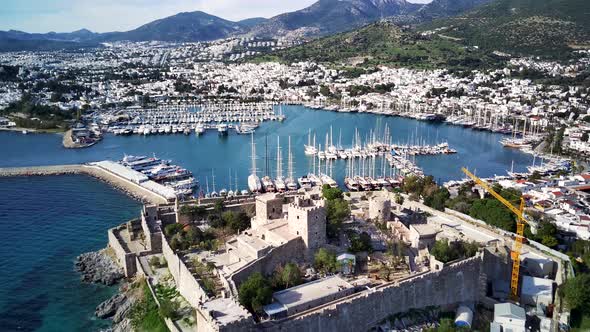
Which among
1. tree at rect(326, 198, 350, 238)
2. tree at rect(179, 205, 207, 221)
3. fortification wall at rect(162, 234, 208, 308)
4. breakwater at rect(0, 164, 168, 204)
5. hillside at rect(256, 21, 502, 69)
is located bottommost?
breakwater at rect(0, 164, 168, 204)

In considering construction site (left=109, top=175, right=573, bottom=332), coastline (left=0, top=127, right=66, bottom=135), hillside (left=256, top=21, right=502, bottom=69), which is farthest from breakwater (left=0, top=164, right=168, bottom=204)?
hillside (left=256, top=21, right=502, bottom=69)

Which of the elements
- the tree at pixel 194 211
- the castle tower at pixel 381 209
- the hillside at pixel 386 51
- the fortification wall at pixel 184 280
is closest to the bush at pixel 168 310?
the fortification wall at pixel 184 280

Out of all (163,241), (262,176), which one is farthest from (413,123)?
(163,241)

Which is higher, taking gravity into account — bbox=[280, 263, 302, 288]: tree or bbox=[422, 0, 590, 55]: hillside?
bbox=[422, 0, 590, 55]: hillside

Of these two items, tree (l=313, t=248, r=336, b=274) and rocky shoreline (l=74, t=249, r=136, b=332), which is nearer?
tree (l=313, t=248, r=336, b=274)

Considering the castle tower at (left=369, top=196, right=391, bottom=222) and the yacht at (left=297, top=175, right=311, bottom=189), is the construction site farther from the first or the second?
the yacht at (left=297, top=175, right=311, bottom=189)

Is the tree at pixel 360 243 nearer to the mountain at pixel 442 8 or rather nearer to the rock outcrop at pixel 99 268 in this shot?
the rock outcrop at pixel 99 268

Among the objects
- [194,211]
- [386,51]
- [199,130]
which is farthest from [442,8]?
[194,211]

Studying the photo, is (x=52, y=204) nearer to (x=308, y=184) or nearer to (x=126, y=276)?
(x=126, y=276)
